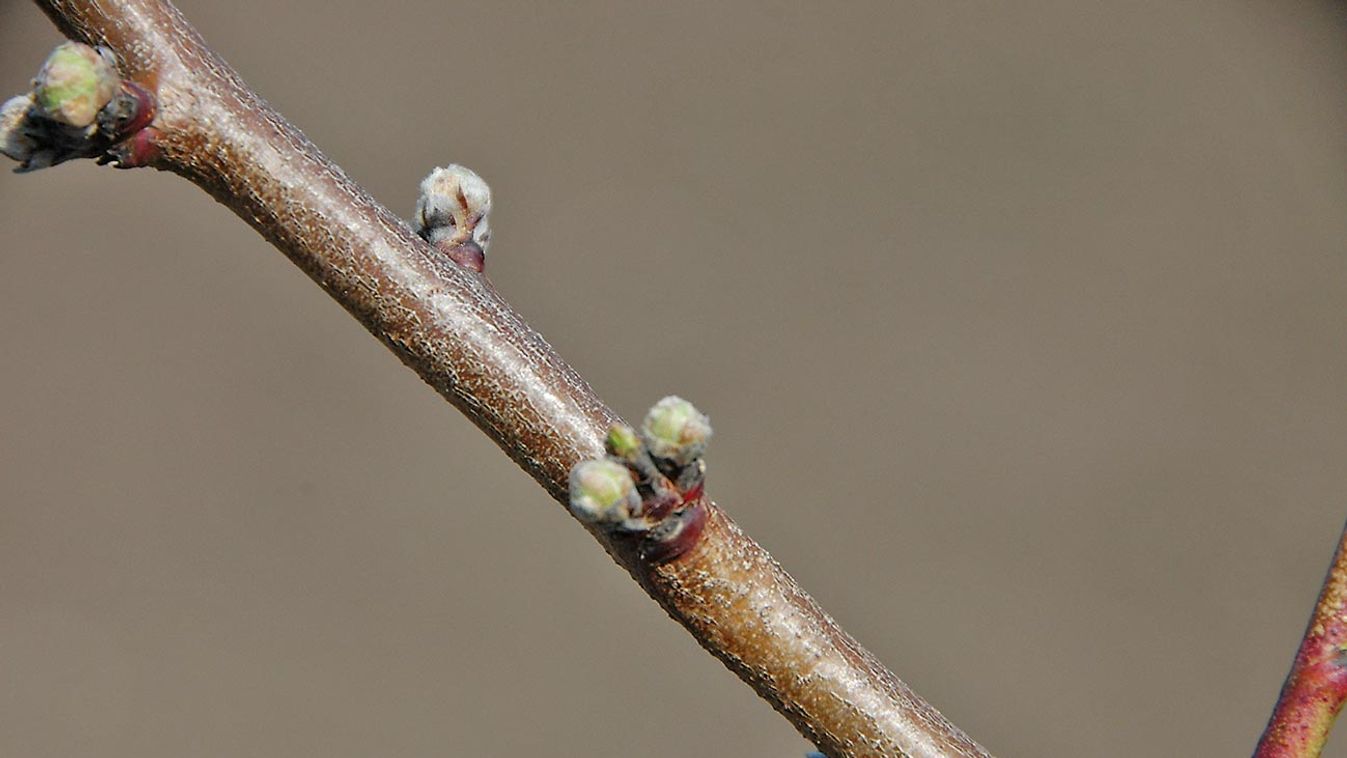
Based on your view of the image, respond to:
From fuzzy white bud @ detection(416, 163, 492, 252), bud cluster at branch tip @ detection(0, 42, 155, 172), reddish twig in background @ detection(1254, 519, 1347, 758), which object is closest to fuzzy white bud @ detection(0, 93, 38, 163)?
bud cluster at branch tip @ detection(0, 42, 155, 172)

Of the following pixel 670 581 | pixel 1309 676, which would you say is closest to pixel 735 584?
pixel 670 581

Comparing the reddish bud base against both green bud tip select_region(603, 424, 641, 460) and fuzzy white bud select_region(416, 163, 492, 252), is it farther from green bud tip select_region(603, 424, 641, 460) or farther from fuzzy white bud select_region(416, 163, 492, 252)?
green bud tip select_region(603, 424, 641, 460)

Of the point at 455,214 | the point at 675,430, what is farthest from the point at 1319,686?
the point at 455,214

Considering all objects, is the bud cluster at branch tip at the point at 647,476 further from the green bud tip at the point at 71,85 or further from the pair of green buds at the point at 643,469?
the green bud tip at the point at 71,85

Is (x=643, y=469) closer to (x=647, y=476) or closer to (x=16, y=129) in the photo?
(x=647, y=476)

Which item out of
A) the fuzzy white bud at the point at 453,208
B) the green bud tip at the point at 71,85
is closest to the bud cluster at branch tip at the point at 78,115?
the green bud tip at the point at 71,85

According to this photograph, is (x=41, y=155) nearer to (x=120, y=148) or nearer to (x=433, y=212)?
(x=120, y=148)
